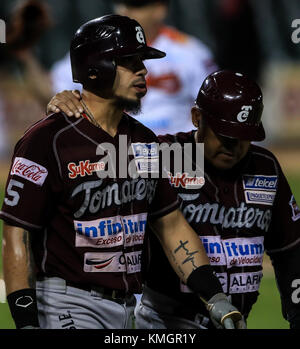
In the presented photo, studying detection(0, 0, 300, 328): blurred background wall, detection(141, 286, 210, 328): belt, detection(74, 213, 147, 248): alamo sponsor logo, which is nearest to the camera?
detection(74, 213, 147, 248): alamo sponsor logo

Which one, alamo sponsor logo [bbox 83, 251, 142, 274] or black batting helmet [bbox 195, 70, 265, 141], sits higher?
black batting helmet [bbox 195, 70, 265, 141]

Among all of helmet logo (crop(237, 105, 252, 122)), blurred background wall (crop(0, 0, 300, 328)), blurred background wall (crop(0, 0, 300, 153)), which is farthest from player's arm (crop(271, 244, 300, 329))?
blurred background wall (crop(0, 0, 300, 153))

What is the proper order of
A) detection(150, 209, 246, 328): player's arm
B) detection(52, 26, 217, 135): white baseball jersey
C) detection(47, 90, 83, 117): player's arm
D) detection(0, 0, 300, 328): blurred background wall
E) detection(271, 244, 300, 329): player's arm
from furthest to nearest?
detection(0, 0, 300, 328): blurred background wall → detection(52, 26, 217, 135): white baseball jersey → detection(271, 244, 300, 329): player's arm → detection(150, 209, 246, 328): player's arm → detection(47, 90, 83, 117): player's arm

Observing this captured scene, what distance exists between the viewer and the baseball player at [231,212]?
179 inches

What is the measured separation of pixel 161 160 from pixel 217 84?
1.70ft

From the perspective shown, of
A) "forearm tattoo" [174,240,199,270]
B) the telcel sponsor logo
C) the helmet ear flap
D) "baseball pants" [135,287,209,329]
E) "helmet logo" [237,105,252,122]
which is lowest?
"baseball pants" [135,287,209,329]

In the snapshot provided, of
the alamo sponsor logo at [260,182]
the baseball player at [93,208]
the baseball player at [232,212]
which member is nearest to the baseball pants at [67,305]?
the baseball player at [93,208]

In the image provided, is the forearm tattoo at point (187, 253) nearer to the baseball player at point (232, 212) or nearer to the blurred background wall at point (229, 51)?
the baseball player at point (232, 212)

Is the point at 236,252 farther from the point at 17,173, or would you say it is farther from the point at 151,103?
the point at 151,103

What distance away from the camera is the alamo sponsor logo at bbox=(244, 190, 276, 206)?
15.2ft

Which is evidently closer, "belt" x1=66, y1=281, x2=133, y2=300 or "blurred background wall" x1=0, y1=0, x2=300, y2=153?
"belt" x1=66, y1=281, x2=133, y2=300

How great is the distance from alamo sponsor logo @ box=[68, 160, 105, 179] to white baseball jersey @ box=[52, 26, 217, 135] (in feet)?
11.3

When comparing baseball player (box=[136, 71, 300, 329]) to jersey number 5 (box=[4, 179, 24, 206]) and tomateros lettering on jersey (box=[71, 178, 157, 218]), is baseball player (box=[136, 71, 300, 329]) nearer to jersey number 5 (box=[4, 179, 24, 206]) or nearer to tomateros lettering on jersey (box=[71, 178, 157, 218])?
tomateros lettering on jersey (box=[71, 178, 157, 218])

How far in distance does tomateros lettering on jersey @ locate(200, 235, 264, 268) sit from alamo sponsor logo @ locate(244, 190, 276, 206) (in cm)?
21
